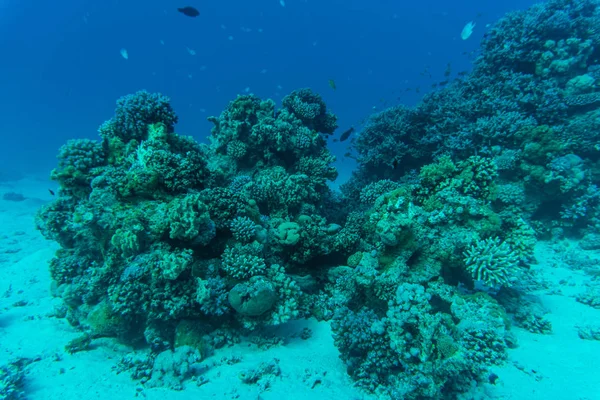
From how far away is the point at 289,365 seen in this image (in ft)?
18.5

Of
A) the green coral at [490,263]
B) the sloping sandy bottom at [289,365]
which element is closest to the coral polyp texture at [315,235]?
the green coral at [490,263]

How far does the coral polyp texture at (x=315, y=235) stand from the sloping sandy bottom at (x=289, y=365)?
1.06ft

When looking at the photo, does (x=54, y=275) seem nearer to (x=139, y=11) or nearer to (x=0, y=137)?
(x=0, y=137)

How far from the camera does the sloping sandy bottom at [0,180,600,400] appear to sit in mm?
5000

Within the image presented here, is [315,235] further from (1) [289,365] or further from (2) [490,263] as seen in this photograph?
(2) [490,263]

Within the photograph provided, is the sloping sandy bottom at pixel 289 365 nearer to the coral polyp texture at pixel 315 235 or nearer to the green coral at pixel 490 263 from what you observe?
the coral polyp texture at pixel 315 235

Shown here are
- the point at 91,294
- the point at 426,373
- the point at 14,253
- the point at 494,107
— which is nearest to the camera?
the point at 426,373

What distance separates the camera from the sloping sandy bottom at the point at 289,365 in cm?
500

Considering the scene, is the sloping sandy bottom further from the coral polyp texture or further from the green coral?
the green coral

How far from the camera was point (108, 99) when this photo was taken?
118 meters

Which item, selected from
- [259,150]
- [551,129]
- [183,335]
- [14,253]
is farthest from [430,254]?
[14,253]

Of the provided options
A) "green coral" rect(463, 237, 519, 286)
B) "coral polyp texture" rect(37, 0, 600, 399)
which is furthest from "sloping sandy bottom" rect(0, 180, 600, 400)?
"green coral" rect(463, 237, 519, 286)

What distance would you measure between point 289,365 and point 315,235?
2964 mm

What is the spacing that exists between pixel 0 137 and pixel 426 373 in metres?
107
